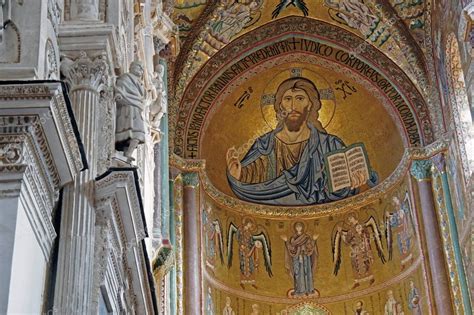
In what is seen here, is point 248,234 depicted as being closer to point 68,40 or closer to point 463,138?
point 463,138

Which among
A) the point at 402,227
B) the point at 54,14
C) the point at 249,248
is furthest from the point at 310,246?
the point at 54,14

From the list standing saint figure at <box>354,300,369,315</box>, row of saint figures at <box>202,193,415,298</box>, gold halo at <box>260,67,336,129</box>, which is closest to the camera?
row of saint figures at <box>202,193,415,298</box>

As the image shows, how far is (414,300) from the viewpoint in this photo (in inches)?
681

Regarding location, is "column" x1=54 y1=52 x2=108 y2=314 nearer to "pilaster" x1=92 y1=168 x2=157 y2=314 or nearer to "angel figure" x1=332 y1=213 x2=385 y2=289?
"pilaster" x1=92 y1=168 x2=157 y2=314

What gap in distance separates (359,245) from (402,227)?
1.24m

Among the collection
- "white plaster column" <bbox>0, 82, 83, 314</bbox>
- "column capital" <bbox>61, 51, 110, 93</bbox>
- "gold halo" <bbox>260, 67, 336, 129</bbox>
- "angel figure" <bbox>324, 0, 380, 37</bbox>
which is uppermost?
"angel figure" <bbox>324, 0, 380, 37</bbox>

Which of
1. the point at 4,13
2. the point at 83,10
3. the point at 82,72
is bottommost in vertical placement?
the point at 4,13

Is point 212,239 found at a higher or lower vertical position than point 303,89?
lower

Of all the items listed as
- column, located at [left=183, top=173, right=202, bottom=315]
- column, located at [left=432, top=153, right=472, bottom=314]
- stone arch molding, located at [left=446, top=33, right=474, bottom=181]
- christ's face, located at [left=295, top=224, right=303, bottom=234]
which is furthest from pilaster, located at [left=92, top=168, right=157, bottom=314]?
christ's face, located at [left=295, top=224, right=303, bottom=234]

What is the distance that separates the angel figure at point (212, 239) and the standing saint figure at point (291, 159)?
3.79 feet

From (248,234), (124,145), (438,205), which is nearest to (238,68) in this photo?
(248,234)

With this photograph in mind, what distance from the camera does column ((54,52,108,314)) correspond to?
6.09 m

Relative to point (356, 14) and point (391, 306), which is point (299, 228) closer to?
point (391, 306)

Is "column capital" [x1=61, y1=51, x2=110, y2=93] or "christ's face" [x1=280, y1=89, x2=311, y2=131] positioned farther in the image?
"christ's face" [x1=280, y1=89, x2=311, y2=131]
